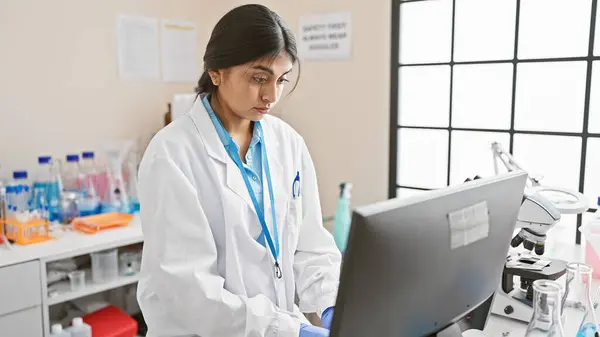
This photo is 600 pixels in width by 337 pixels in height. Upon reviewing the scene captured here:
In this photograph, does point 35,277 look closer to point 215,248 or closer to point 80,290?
point 80,290

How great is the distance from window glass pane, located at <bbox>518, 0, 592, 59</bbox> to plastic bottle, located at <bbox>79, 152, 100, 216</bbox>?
2.14 m

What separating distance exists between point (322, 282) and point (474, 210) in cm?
65

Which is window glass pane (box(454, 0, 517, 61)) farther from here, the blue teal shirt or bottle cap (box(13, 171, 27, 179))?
bottle cap (box(13, 171, 27, 179))

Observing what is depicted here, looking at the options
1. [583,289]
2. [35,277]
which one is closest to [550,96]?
[583,289]

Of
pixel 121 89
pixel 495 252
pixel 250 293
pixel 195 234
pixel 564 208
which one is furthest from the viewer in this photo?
pixel 121 89

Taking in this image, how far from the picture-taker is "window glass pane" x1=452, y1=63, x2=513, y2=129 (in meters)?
2.41

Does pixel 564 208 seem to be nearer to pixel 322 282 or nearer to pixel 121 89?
pixel 322 282

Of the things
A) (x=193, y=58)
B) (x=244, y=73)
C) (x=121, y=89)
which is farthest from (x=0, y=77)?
(x=244, y=73)

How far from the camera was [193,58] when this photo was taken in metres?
3.25

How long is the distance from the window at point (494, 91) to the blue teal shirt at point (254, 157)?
117 cm

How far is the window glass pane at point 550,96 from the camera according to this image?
2229 mm

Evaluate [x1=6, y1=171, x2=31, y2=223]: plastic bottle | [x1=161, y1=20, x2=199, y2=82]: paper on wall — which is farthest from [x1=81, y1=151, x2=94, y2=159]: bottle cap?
[x1=161, y1=20, x2=199, y2=82]: paper on wall

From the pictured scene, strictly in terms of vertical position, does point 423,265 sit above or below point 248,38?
below

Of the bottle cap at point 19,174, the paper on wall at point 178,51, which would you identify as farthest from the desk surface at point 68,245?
the paper on wall at point 178,51
